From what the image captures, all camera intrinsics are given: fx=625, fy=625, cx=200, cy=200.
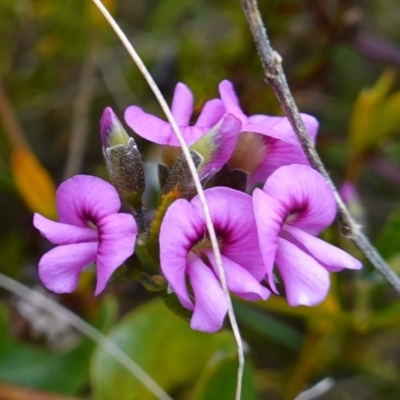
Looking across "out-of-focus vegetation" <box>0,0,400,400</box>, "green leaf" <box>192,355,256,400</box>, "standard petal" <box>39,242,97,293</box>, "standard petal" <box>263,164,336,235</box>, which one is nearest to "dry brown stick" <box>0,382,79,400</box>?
"out-of-focus vegetation" <box>0,0,400,400</box>

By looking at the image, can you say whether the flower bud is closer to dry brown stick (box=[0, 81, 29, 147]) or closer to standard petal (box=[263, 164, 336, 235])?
standard petal (box=[263, 164, 336, 235])

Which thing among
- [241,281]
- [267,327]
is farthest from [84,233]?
[267,327]

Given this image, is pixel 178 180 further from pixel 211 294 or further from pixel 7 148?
pixel 7 148

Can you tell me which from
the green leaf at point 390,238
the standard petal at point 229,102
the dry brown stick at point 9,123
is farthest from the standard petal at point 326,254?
the dry brown stick at point 9,123

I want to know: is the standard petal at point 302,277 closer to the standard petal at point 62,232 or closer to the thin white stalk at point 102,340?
the standard petal at point 62,232

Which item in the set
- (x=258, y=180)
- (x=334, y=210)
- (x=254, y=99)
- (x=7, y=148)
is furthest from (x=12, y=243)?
(x=334, y=210)
